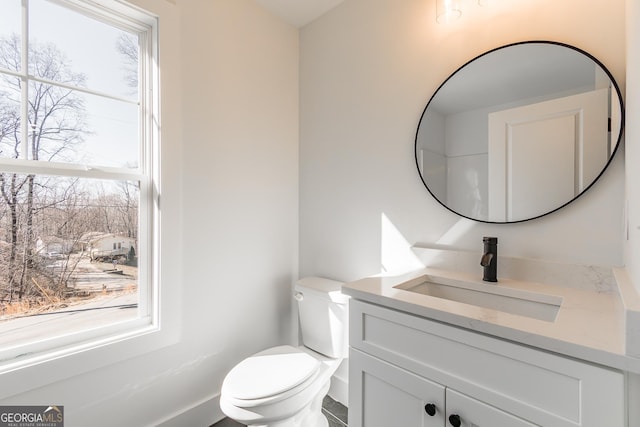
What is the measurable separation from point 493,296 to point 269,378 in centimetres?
99

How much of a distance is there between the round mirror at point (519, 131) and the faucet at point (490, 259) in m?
0.13

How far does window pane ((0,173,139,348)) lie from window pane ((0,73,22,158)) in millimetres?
101

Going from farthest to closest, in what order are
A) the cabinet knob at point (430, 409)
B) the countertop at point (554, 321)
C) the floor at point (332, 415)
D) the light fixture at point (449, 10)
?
the floor at point (332, 415) → the light fixture at point (449, 10) → the cabinet knob at point (430, 409) → the countertop at point (554, 321)

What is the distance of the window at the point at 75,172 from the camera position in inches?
44.8

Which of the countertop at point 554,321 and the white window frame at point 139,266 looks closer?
the countertop at point 554,321

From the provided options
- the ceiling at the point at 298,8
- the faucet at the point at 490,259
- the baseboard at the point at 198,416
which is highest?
the ceiling at the point at 298,8

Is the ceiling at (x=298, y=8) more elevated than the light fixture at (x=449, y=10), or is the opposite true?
the ceiling at (x=298, y=8)

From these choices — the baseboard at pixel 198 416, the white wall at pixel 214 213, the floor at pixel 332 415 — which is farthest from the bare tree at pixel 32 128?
the floor at pixel 332 415

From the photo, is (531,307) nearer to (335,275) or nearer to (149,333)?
(335,275)

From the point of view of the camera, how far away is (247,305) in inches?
71.5

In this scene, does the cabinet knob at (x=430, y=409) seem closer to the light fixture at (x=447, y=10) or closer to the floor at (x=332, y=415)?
the floor at (x=332, y=415)

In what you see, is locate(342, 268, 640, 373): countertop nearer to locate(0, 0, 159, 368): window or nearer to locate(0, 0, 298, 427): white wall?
locate(0, 0, 298, 427): white wall

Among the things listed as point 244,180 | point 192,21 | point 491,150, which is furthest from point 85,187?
point 491,150

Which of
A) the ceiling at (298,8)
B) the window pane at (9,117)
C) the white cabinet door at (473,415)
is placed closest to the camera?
the white cabinet door at (473,415)
